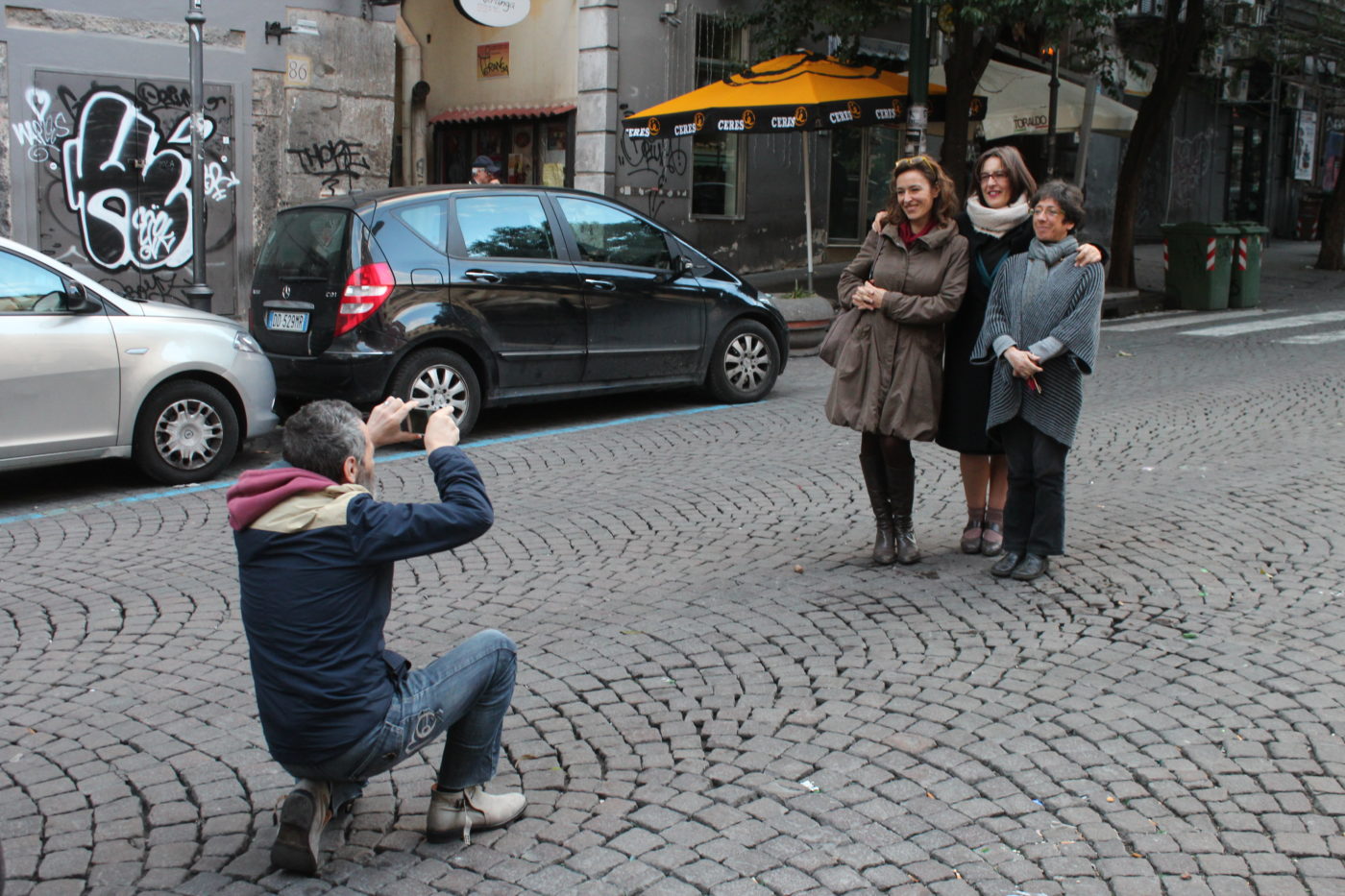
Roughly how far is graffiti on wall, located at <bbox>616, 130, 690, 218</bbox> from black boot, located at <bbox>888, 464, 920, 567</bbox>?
13.4m

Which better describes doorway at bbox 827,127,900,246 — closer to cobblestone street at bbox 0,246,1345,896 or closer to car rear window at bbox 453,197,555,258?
car rear window at bbox 453,197,555,258

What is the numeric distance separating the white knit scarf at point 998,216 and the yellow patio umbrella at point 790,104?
880 centimetres

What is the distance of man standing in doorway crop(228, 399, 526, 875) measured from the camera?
10.5 ft

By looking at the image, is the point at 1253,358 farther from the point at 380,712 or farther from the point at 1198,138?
the point at 1198,138

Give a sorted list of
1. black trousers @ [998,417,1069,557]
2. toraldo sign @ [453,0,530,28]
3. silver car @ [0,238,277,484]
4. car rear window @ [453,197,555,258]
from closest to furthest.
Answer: black trousers @ [998,417,1069,557]
silver car @ [0,238,277,484]
car rear window @ [453,197,555,258]
toraldo sign @ [453,0,530,28]

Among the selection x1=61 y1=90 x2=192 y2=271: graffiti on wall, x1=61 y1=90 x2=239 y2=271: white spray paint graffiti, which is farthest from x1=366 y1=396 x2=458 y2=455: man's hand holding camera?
x1=61 y1=90 x2=192 y2=271: graffiti on wall

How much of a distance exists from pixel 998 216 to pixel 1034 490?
1155 millimetres

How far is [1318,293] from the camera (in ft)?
65.7

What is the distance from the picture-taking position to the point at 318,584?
320 cm

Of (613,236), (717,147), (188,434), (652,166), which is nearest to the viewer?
(188,434)

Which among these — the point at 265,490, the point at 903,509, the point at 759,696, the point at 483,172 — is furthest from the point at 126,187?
the point at 265,490

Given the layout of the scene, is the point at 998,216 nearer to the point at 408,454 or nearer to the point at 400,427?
the point at 400,427

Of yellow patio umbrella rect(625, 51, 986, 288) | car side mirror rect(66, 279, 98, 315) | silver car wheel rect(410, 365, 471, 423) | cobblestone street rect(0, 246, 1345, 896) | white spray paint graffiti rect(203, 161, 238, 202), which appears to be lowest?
cobblestone street rect(0, 246, 1345, 896)

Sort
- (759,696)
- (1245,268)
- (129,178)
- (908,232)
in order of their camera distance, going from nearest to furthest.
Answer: (759,696), (908,232), (129,178), (1245,268)
